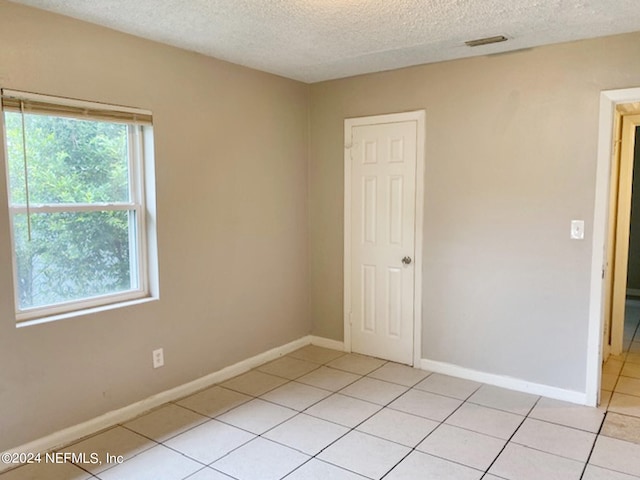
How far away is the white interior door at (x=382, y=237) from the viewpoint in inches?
153

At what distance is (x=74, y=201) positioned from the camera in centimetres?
281

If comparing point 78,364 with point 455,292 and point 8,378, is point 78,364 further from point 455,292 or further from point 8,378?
point 455,292

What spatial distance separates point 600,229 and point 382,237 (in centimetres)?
160

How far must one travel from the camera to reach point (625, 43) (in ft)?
9.72

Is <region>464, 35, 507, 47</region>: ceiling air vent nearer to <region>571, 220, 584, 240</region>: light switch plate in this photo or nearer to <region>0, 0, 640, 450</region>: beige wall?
<region>0, 0, 640, 450</region>: beige wall

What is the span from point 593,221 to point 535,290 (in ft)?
1.97

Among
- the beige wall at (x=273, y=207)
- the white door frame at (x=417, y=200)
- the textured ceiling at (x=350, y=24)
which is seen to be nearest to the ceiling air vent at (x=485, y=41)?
the textured ceiling at (x=350, y=24)

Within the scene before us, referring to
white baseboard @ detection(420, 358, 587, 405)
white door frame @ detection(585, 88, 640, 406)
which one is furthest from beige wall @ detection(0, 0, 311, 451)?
white door frame @ detection(585, 88, 640, 406)

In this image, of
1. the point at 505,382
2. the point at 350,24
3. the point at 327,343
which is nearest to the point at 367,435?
the point at 505,382

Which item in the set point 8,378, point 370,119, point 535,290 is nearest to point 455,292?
point 535,290

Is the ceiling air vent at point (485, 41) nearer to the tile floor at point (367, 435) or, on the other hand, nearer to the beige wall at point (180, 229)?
the beige wall at point (180, 229)

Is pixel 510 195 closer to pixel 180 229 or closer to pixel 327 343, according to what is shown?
pixel 327 343

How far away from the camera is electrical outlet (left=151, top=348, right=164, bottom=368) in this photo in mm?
3188

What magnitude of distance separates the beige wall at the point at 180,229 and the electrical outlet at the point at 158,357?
2.0 inches
